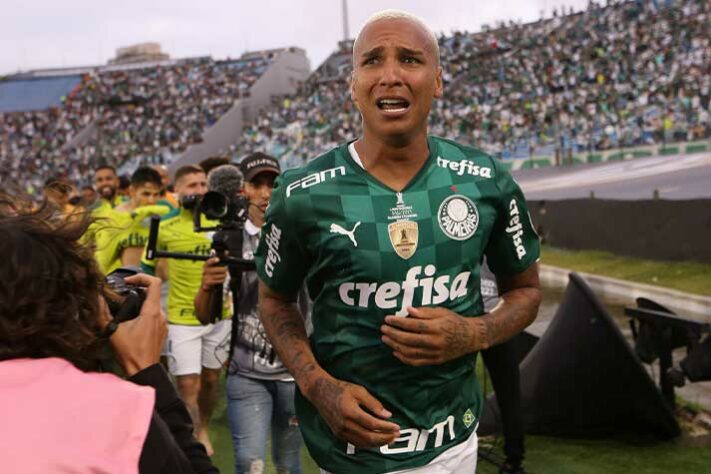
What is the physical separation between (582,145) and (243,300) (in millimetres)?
21076

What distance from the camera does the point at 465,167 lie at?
7.91 ft

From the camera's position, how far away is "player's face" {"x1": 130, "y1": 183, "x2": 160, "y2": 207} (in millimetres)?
7391

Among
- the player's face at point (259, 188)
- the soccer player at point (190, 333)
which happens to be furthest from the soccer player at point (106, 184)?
the player's face at point (259, 188)

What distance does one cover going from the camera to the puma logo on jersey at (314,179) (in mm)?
2318

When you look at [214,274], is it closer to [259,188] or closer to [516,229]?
[259,188]

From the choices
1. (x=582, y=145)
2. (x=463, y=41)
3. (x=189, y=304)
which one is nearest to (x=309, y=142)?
(x=463, y=41)

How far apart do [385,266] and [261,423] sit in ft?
6.17

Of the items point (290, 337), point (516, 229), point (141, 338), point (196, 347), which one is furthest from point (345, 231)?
point (196, 347)

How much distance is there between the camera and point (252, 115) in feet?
152

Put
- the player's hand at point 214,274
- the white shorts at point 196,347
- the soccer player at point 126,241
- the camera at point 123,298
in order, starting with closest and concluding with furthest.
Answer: the camera at point 123,298 → the player's hand at point 214,274 → the white shorts at point 196,347 → the soccer player at point 126,241

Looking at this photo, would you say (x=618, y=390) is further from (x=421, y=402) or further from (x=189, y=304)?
(x=421, y=402)

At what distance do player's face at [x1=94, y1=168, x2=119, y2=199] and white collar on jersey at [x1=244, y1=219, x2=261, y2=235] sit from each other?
553cm

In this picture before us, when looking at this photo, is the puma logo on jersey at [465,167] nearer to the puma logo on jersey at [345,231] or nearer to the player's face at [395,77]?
the player's face at [395,77]

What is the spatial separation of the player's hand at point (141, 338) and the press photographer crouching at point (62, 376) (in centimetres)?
8
